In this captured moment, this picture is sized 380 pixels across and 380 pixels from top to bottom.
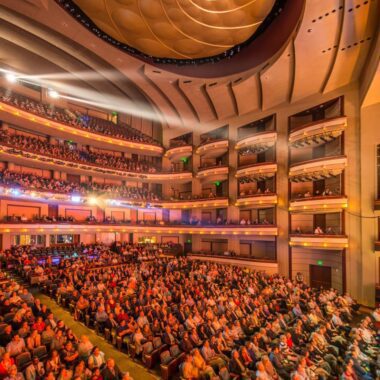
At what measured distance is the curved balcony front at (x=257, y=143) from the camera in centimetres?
1944

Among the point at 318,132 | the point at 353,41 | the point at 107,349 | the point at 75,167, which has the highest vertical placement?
the point at 353,41

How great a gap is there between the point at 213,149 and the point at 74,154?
40.4 ft

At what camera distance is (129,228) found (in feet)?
82.2

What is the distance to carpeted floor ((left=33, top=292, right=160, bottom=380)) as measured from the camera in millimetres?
6991

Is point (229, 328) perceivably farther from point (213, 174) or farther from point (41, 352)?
point (213, 174)

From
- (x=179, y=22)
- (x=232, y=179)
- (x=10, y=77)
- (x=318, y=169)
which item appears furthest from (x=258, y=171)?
(x=10, y=77)

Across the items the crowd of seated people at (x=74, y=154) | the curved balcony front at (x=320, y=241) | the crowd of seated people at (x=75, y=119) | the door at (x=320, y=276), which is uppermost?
the crowd of seated people at (x=75, y=119)

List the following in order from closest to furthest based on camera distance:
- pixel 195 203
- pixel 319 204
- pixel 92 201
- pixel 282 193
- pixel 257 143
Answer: pixel 319 204, pixel 282 193, pixel 257 143, pixel 92 201, pixel 195 203

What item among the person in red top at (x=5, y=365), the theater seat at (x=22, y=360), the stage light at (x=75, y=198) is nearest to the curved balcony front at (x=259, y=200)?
the stage light at (x=75, y=198)

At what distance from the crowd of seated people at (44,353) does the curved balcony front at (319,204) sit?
557 inches

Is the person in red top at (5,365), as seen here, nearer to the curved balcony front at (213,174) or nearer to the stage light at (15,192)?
the stage light at (15,192)

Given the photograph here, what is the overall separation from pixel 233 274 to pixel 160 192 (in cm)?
1621

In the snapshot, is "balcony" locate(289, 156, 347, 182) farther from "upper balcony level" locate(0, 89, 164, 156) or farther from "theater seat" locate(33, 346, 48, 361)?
"theater seat" locate(33, 346, 48, 361)

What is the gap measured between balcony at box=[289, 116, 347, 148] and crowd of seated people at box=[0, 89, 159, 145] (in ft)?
49.2
